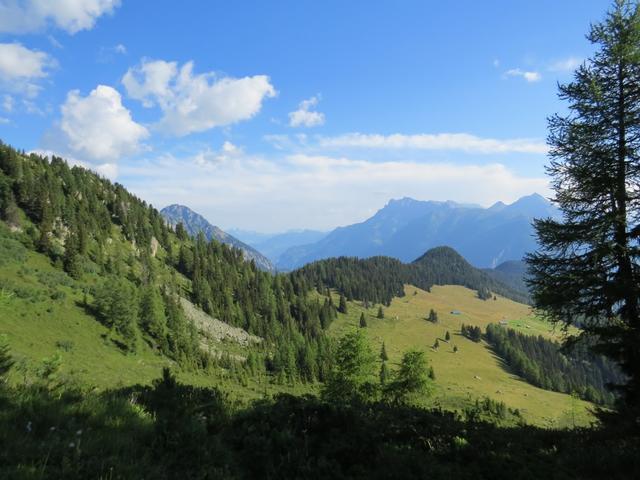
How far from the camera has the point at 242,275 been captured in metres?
141

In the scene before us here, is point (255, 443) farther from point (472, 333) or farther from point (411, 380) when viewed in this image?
point (472, 333)

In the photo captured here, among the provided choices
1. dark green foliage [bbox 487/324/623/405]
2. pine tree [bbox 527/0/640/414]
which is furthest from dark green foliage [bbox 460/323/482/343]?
pine tree [bbox 527/0/640/414]

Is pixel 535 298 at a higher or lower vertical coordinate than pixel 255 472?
higher

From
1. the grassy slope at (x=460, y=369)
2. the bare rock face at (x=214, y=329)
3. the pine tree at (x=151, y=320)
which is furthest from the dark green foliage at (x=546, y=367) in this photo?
the pine tree at (x=151, y=320)

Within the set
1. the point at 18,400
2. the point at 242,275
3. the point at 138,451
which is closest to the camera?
the point at 138,451

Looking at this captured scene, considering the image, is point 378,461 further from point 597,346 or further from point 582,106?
point 582,106

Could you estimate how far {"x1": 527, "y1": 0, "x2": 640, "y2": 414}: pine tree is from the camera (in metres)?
13.7

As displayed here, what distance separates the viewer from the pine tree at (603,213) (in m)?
13.7

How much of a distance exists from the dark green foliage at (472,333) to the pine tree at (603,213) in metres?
180

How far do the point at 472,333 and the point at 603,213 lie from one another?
18410 cm

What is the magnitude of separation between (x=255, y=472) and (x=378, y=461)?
2.17 metres

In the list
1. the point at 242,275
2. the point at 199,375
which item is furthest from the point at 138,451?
the point at 242,275

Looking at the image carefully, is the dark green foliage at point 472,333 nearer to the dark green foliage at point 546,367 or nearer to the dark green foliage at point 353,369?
the dark green foliage at point 546,367

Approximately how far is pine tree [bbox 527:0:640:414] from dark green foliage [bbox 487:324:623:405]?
14127 centimetres
